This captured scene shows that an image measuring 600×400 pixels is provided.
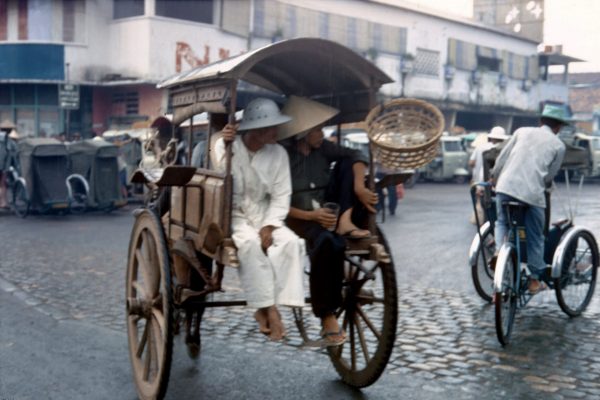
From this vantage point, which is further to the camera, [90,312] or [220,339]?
[90,312]

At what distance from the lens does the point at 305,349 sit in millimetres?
5828

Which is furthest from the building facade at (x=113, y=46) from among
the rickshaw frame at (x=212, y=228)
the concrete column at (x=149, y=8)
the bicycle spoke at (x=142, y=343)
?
the bicycle spoke at (x=142, y=343)

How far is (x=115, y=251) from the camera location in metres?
11.3

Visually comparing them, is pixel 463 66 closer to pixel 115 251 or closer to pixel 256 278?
pixel 115 251

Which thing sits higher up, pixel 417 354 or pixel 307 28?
→ pixel 307 28

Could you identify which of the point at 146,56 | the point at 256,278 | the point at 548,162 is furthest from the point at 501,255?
the point at 146,56

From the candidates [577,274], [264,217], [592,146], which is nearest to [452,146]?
[592,146]

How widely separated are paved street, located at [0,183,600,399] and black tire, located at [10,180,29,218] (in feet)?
17.9

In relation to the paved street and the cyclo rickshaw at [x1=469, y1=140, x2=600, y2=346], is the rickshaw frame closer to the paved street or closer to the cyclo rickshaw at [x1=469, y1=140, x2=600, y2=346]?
the paved street

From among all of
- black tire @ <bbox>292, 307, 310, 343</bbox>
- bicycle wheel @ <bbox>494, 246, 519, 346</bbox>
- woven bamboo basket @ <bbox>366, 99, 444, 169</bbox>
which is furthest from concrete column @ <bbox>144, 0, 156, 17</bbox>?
black tire @ <bbox>292, 307, 310, 343</bbox>

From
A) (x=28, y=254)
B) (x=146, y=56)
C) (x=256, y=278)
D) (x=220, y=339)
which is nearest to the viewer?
(x=256, y=278)

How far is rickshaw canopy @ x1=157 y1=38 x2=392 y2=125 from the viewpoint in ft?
14.9

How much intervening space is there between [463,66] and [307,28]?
1296 cm

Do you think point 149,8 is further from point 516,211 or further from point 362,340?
point 362,340
